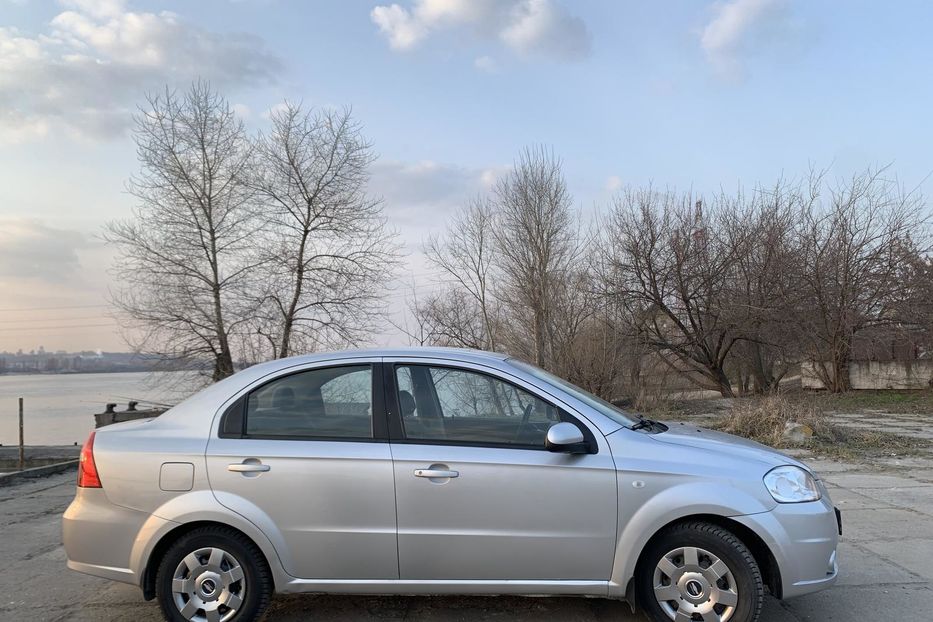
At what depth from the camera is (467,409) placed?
3754mm

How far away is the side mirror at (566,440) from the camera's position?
3.38 metres

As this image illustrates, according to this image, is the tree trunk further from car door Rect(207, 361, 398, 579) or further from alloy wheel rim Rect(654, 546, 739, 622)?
car door Rect(207, 361, 398, 579)

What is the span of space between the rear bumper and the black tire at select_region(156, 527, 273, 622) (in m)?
0.18

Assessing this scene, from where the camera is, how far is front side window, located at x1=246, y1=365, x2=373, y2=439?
3.67 m

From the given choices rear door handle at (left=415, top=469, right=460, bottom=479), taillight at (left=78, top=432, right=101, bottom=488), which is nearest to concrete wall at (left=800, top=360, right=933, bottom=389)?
rear door handle at (left=415, top=469, right=460, bottom=479)

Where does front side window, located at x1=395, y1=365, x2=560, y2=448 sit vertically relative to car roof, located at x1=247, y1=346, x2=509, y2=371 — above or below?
below

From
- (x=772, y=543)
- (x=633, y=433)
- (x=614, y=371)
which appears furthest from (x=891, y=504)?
(x=614, y=371)

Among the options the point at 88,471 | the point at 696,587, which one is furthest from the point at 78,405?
the point at 696,587

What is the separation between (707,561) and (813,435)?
7888 mm

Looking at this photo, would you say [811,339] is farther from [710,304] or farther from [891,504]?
[891,504]

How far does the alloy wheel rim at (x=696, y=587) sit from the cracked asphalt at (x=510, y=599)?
44 cm

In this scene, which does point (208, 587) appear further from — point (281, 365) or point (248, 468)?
point (281, 365)

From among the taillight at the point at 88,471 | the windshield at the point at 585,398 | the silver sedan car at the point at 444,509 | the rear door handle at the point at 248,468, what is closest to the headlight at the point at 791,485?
the silver sedan car at the point at 444,509

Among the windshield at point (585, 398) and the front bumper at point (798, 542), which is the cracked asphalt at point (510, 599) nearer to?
the front bumper at point (798, 542)
